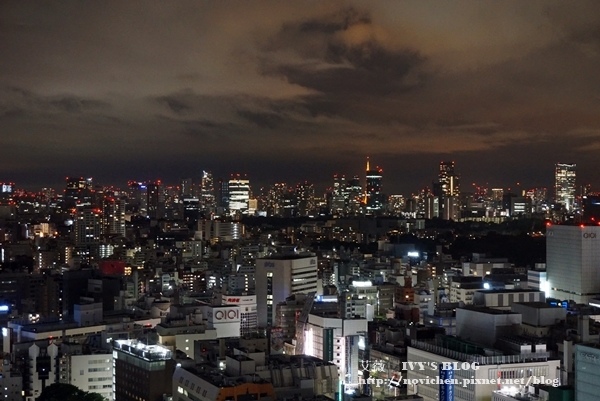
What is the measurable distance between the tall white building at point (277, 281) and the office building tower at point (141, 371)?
7695 mm

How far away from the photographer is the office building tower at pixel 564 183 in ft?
149

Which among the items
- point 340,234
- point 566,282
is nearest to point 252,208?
point 340,234

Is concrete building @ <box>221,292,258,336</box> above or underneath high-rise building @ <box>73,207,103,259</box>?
underneath

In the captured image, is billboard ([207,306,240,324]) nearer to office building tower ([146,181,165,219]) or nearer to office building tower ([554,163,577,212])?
office building tower ([554,163,577,212])

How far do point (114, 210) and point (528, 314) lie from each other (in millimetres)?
36136

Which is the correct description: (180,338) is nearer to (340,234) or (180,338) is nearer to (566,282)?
(566,282)

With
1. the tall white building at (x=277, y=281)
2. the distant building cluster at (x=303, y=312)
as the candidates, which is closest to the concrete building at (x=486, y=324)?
the distant building cluster at (x=303, y=312)

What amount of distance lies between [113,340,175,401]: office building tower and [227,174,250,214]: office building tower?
49.8 m

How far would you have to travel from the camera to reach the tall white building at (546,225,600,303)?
22406mm

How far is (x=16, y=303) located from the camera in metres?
26.9

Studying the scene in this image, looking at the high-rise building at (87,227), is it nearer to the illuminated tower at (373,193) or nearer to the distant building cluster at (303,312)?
the distant building cluster at (303,312)

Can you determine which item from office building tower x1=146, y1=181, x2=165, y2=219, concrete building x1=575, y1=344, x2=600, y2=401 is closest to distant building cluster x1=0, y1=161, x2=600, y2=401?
concrete building x1=575, y1=344, x2=600, y2=401

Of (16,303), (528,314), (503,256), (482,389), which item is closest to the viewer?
(482,389)

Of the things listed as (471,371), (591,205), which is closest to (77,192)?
(591,205)
